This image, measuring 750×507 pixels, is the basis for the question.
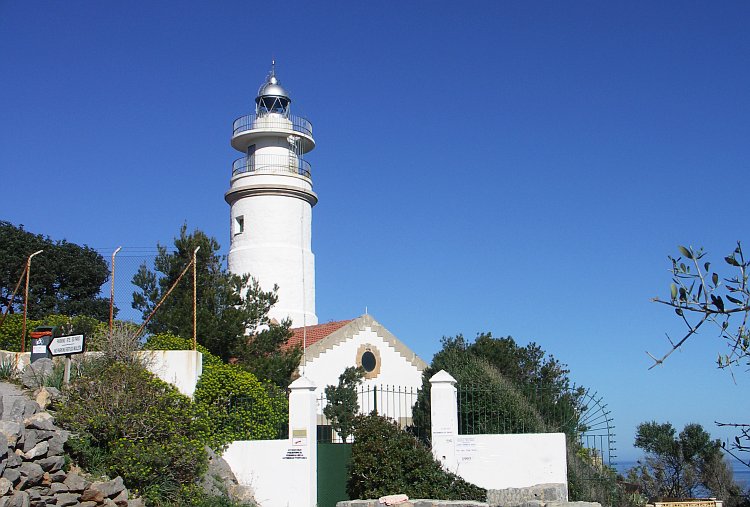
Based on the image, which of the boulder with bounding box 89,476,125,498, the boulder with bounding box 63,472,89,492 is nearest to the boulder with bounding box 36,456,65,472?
the boulder with bounding box 63,472,89,492

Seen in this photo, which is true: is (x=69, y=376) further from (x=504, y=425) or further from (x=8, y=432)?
(x=504, y=425)

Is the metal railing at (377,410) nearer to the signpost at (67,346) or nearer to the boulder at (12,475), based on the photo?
the signpost at (67,346)

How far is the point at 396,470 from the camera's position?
15.5 metres

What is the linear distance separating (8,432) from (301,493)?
5519mm

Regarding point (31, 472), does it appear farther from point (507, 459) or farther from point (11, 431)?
point (507, 459)

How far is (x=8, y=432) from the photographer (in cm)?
1255

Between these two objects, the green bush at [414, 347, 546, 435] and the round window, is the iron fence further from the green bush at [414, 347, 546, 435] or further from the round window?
the round window

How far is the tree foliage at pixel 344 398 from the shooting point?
21.8m

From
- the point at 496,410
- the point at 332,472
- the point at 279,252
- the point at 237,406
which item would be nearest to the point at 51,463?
the point at 237,406

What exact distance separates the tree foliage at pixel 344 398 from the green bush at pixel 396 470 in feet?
11.8

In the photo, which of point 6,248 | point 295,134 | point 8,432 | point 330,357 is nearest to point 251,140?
point 295,134

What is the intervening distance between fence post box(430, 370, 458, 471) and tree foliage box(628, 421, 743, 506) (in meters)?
8.49

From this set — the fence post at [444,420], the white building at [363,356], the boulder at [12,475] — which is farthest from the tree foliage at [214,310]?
the boulder at [12,475]

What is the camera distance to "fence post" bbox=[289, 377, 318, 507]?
15.8 metres
